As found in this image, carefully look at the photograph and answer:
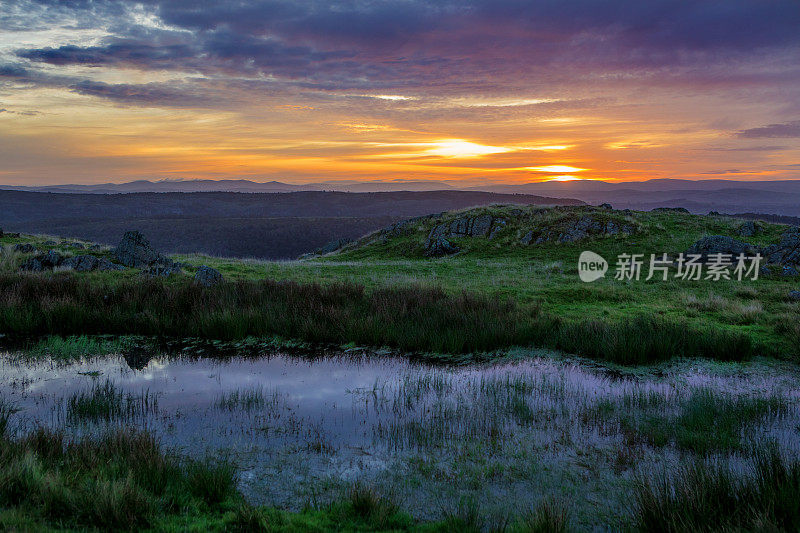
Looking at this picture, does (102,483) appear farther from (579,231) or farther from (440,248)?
(579,231)

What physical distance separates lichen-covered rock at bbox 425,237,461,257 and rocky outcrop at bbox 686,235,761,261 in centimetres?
1368

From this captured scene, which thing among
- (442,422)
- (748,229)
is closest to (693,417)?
(442,422)

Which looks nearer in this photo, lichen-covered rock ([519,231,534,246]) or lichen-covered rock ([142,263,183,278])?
lichen-covered rock ([142,263,183,278])

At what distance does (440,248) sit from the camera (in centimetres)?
3234

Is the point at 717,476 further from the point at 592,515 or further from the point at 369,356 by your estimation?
the point at 369,356

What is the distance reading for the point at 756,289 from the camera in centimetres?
1681

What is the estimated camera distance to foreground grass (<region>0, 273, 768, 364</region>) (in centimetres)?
1088

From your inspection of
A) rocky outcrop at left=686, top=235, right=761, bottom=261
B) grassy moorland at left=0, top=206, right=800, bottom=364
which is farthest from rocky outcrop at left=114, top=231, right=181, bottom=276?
rocky outcrop at left=686, top=235, right=761, bottom=261

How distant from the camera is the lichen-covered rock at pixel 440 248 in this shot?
31.9 meters

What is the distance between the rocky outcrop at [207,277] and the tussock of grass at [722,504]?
47.5 feet

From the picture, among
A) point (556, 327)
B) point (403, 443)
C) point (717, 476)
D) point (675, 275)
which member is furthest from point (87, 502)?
point (675, 275)

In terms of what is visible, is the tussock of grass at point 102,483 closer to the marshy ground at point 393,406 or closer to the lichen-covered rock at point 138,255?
the marshy ground at point 393,406

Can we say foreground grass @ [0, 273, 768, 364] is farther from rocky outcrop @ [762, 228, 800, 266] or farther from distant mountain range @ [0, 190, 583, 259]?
distant mountain range @ [0, 190, 583, 259]

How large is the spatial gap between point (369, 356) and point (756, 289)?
14618mm
